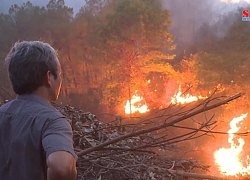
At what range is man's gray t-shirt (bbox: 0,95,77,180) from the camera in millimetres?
1308

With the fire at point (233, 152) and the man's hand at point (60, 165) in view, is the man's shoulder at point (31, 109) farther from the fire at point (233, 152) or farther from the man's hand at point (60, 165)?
the fire at point (233, 152)

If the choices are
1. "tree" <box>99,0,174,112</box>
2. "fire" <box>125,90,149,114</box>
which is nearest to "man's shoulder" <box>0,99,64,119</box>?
"tree" <box>99,0,174,112</box>

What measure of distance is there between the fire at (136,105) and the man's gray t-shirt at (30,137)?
55.8 ft

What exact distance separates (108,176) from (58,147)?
1795 mm

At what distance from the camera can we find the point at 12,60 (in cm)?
148

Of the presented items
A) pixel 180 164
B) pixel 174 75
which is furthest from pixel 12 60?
pixel 174 75

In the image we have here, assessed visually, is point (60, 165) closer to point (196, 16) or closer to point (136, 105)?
point (136, 105)

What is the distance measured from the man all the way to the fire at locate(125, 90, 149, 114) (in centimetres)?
1699

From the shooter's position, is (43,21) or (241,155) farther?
(43,21)

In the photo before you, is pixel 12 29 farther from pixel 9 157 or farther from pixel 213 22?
pixel 9 157

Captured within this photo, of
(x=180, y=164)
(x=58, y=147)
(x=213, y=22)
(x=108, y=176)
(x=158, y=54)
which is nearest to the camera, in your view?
(x=58, y=147)

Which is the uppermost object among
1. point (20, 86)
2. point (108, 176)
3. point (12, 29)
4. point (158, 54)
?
point (12, 29)
